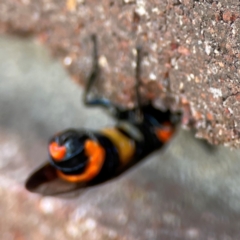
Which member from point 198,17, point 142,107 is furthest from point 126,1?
point 142,107

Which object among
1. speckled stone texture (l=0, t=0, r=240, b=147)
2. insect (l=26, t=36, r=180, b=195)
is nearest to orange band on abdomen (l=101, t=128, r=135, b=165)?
insect (l=26, t=36, r=180, b=195)

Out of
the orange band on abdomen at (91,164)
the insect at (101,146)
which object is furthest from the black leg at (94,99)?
the orange band on abdomen at (91,164)

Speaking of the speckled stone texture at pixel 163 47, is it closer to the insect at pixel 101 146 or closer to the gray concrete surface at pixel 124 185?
the insect at pixel 101 146

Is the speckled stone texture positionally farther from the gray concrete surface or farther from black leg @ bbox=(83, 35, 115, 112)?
the gray concrete surface

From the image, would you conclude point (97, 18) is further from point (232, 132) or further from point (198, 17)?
point (232, 132)

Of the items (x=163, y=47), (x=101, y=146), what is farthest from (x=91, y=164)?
(x=163, y=47)

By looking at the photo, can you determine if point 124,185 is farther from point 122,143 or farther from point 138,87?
point 138,87
